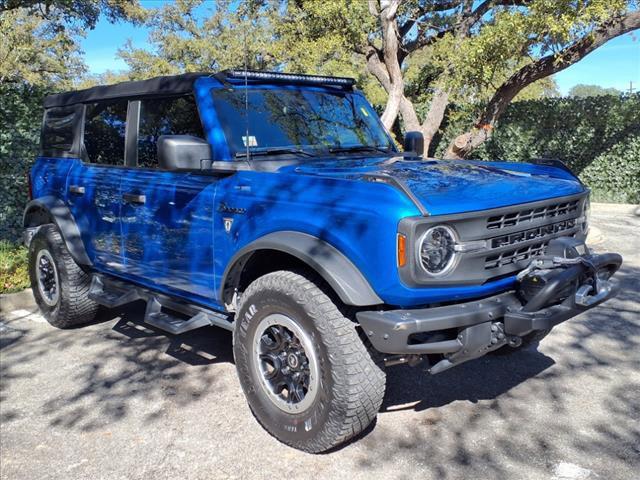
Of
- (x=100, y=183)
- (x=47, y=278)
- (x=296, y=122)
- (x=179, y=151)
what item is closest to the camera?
(x=179, y=151)

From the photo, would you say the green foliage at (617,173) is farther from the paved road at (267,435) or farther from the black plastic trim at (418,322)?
the black plastic trim at (418,322)

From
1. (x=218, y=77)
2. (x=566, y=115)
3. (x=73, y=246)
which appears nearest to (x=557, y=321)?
(x=218, y=77)

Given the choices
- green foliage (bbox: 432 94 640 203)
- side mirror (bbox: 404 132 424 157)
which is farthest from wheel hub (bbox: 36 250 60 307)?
green foliage (bbox: 432 94 640 203)

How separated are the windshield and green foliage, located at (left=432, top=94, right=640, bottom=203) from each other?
27.6 ft

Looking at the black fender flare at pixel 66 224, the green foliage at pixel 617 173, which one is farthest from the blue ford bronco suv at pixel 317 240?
the green foliage at pixel 617 173

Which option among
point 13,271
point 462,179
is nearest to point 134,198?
point 462,179

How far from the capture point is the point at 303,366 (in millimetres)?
3363

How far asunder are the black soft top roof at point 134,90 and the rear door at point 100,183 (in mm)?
78

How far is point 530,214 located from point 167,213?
7.78ft

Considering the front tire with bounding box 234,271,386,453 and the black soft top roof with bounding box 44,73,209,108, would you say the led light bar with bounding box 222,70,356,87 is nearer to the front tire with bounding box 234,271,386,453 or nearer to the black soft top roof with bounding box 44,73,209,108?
the black soft top roof with bounding box 44,73,209,108

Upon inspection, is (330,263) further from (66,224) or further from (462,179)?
(66,224)

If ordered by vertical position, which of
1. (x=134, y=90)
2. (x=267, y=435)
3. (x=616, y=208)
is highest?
(x=134, y=90)

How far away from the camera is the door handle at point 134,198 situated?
439 cm

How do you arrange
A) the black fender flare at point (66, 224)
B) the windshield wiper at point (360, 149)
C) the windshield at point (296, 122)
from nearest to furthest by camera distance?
1. the windshield at point (296, 122)
2. the windshield wiper at point (360, 149)
3. the black fender flare at point (66, 224)
